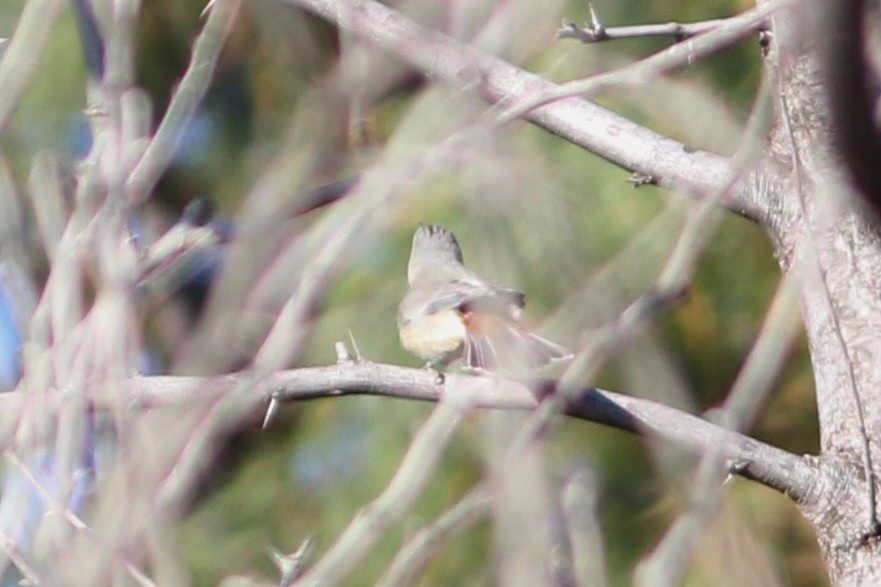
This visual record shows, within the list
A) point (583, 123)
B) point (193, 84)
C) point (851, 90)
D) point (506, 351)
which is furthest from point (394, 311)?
point (851, 90)

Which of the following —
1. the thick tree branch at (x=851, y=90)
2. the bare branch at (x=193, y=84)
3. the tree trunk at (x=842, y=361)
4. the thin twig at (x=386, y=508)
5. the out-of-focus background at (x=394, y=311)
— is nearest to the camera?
the thick tree branch at (x=851, y=90)

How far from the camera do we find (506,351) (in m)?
2.27

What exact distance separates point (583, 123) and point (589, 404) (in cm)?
41

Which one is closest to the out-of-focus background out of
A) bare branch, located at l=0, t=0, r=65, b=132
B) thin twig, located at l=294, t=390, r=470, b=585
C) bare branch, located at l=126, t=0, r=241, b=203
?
bare branch, located at l=126, t=0, r=241, b=203

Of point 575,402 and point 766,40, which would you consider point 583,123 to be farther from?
point 575,402

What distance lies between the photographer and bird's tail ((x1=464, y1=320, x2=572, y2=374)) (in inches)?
79.0

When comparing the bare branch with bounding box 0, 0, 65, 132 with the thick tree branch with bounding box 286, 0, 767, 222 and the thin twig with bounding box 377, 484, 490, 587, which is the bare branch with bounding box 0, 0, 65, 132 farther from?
the thick tree branch with bounding box 286, 0, 767, 222

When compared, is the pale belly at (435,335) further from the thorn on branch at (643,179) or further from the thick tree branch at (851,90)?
the thick tree branch at (851,90)

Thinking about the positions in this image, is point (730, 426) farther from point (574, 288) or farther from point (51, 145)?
point (51, 145)

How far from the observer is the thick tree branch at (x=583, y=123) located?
5.63 ft

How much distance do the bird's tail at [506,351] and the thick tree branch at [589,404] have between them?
166 mm

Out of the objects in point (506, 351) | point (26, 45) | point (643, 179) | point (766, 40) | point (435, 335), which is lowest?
point (435, 335)

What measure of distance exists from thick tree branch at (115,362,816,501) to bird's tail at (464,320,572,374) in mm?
166

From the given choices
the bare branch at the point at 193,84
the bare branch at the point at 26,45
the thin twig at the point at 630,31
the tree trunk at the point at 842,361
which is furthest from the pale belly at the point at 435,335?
the bare branch at the point at 26,45
